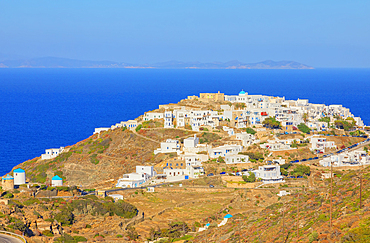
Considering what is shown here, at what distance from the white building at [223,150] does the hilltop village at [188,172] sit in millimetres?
108

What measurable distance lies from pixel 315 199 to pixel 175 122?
37.0 metres

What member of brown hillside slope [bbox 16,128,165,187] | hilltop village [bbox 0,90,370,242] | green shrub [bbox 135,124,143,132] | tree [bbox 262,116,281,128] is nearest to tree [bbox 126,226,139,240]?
hilltop village [bbox 0,90,370,242]

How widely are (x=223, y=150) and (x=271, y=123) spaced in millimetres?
11656

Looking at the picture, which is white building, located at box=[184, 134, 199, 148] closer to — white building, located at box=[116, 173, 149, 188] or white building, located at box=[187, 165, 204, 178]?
white building, located at box=[187, 165, 204, 178]

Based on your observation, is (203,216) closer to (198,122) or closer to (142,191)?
(142,191)

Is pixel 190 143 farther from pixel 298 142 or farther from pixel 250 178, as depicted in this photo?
pixel 298 142

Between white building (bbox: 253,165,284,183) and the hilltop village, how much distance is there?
0.10 metres

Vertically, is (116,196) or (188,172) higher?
(188,172)

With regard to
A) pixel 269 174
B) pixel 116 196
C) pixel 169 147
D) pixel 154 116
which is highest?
pixel 154 116

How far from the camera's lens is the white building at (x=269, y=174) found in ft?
165

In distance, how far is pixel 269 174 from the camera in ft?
166

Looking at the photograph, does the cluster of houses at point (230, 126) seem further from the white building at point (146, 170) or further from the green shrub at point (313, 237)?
the green shrub at point (313, 237)

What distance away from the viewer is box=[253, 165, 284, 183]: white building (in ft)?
165

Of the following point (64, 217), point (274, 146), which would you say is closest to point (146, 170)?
point (274, 146)
